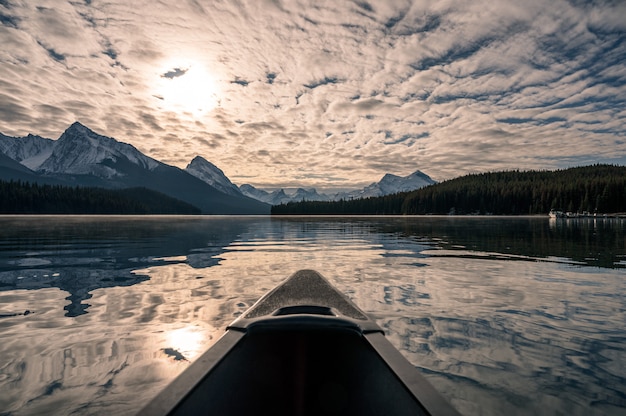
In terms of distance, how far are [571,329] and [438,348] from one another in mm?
4237

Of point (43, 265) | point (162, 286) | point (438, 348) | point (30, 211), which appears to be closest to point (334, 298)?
point (438, 348)

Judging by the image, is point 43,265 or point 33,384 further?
point 43,265

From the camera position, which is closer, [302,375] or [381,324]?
[302,375]

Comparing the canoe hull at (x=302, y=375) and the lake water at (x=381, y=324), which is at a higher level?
the canoe hull at (x=302, y=375)

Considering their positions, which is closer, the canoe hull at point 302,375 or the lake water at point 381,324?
the canoe hull at point 302,375

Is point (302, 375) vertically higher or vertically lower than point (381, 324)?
higher

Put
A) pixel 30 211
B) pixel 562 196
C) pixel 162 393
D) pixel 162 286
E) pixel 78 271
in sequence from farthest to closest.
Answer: pixel 30 211
pixel 562 196
pixel 78 271
pixel 162 286
pixel 162 393

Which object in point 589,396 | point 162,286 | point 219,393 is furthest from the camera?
point 162,286

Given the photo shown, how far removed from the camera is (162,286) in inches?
586

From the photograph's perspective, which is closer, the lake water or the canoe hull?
the canoe hull

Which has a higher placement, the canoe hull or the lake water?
the canoe hull

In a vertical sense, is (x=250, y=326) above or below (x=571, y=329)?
above

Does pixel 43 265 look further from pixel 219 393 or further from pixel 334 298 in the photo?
pixel 219 393

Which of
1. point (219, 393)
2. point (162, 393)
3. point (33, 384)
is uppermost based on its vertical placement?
point (162, 393)
